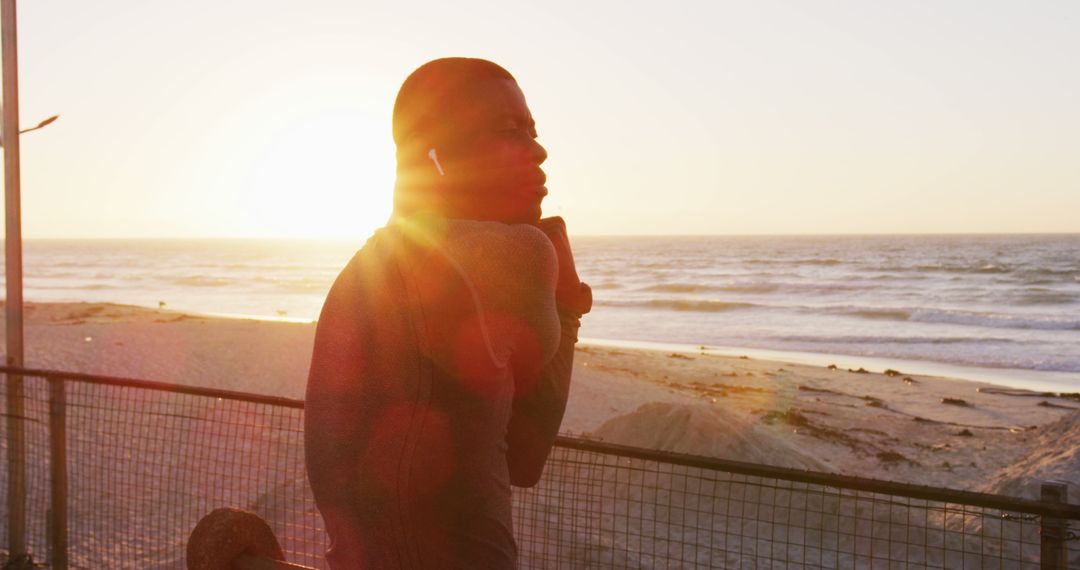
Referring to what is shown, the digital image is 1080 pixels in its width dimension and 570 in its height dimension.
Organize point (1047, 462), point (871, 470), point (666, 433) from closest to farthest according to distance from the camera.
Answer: point (1047, 462), point (666, 433), point (871, 470)

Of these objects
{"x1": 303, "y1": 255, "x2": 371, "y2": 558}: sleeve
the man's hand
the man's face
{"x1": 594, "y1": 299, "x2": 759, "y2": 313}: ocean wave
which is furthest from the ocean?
{"x1": 303, "y1": 255, "x2": 371, "y2": 558}: sleeve

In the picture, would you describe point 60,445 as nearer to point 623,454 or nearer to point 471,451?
point 623,454

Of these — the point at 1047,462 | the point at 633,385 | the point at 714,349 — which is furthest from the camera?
the point at 714,349

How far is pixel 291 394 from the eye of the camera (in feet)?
42.7

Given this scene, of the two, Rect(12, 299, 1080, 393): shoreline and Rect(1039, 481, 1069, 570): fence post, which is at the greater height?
Rect(1039, 481, 1069, 570): fence post

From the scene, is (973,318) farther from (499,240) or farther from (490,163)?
(499,240)

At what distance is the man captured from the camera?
1280 mm

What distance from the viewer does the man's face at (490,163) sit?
1.40 m

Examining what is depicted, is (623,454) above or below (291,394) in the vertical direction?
above

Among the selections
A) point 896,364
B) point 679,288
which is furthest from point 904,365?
point 679,288

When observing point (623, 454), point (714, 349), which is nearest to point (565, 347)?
point (623, 454)

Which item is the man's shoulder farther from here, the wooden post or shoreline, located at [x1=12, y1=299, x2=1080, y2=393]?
shoreline, located at [x1=12, y1=299, x2=1080, y2=393]

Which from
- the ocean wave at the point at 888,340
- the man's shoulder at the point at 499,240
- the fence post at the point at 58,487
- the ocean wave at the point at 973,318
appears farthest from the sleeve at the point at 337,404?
the ocean wave at the point at 973,318

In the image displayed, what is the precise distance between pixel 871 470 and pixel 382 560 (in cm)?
1034
